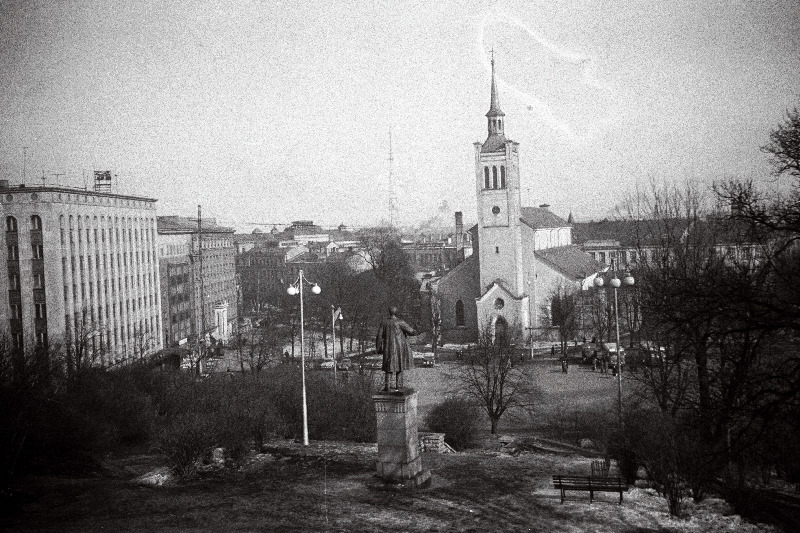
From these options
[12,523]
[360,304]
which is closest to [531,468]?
[12,523]

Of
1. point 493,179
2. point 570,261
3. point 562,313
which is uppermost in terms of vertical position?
point 493,179

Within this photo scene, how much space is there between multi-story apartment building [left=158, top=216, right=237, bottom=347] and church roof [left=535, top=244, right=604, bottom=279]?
96.9 ft

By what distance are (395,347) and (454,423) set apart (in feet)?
30.3

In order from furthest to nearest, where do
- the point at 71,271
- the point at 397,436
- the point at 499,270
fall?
the point at 499,270 < the point at 71,271 < the point at 397,436

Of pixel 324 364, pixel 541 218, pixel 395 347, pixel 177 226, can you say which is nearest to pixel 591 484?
pixel 395 347

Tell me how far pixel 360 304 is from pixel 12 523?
155ft

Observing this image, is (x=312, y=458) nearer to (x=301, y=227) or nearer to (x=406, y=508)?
(x=406, y=508)

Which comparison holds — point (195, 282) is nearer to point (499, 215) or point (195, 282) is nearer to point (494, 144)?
point (499, 215)

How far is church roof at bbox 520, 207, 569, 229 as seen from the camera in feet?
214

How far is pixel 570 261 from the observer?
67.7 metres

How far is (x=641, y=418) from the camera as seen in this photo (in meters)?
18.4

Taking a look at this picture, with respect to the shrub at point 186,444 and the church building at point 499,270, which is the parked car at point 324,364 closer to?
the church building at point 499,270

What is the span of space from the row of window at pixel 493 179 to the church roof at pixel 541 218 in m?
4.53

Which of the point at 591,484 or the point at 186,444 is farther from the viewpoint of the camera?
the point at 186,444
